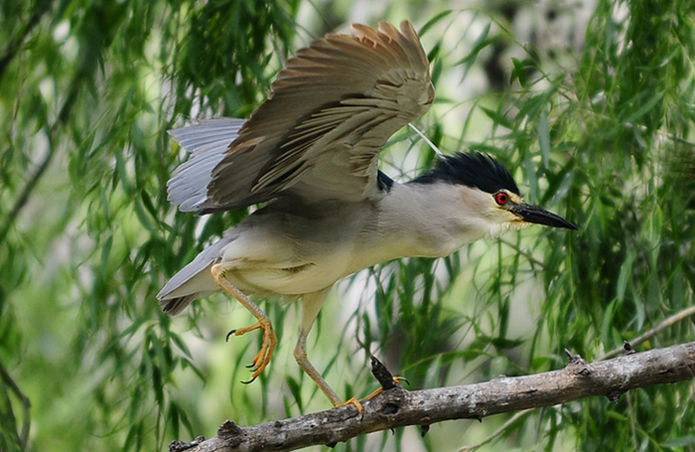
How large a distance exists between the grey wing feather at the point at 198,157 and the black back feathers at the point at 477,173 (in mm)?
532

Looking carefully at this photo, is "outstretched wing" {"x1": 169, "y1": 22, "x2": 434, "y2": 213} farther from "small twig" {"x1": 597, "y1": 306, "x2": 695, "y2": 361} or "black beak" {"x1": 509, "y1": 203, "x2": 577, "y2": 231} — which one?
A: "small twig" {"x1": 597, "y1": 306, "x2": 695, "y2": 361}

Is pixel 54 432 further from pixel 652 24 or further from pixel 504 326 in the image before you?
pixel 652 24

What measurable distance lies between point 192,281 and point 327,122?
0.56 meters

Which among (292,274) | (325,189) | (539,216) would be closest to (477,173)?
(539,216)

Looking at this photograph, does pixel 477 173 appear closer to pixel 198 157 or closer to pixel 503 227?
pixel 503 227

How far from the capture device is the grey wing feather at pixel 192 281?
1.98m

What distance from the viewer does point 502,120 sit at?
2172 mm

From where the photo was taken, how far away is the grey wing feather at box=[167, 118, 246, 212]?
209 centimetres

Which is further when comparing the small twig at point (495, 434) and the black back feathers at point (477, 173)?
the black back feathers at point (477, 173)

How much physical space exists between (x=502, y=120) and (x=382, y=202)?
40 cm

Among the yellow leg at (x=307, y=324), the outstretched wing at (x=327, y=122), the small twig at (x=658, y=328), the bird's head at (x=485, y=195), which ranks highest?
the outstretched wing at (x=327, y=122)

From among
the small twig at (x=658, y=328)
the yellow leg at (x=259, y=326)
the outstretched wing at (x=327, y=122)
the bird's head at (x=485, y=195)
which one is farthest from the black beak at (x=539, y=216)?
the yellow leg at (x=259, y=326)

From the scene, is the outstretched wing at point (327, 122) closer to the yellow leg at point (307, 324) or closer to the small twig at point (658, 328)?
the yellow leg at point (307, 324)

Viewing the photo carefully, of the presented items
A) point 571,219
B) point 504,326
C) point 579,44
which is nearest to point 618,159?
point 571,219
